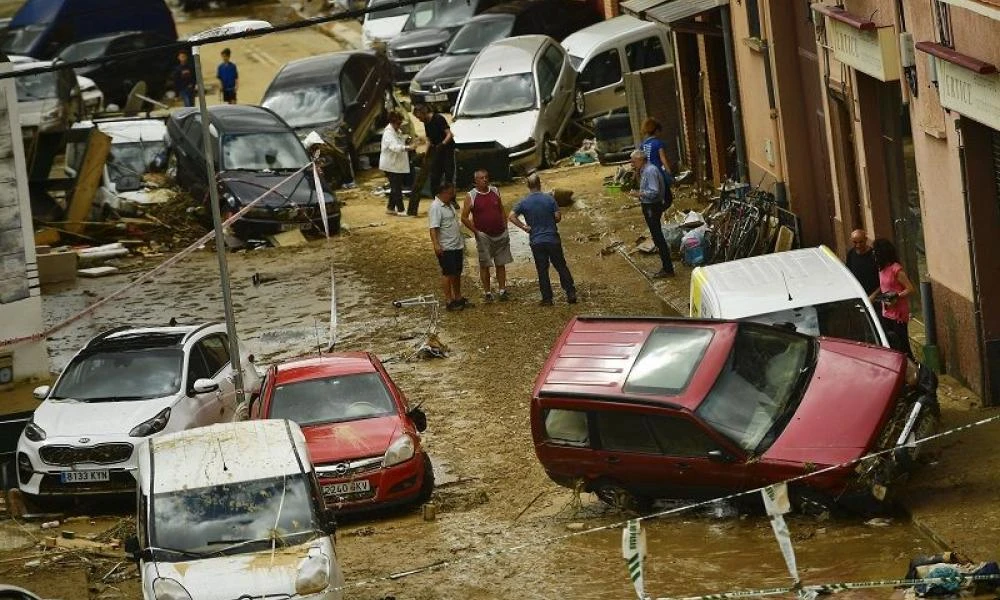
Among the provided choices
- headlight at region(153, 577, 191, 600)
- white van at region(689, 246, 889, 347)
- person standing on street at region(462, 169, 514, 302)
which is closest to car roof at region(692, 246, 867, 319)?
white van at region(689, 246, 889, 347)

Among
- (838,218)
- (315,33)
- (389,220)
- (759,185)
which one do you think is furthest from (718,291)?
(315,33)

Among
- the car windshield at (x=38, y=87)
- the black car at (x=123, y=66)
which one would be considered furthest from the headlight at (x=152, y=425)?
the black car at (x=123, y=66)

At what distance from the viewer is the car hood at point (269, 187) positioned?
2781 centimetres

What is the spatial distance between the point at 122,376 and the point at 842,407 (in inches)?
300

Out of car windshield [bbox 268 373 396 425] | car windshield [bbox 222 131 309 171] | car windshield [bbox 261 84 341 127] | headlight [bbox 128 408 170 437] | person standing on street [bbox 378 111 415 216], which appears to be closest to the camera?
car windshield [bbox 268 373 396 425]

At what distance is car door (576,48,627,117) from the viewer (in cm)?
3297

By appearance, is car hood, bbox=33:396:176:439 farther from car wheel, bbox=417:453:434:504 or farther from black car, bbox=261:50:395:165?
black car, bbox=261:50:395:165

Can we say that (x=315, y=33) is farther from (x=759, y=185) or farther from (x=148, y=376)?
(x=148, y=376)

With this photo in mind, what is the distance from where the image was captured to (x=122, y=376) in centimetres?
1800

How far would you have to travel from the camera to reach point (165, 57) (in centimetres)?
4219

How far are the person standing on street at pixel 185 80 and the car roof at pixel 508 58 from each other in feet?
27.5

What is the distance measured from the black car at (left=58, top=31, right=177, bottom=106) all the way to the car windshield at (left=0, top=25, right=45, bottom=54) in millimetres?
1650

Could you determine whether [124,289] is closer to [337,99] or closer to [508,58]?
[337,99]

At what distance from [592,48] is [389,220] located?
21.3 feet
